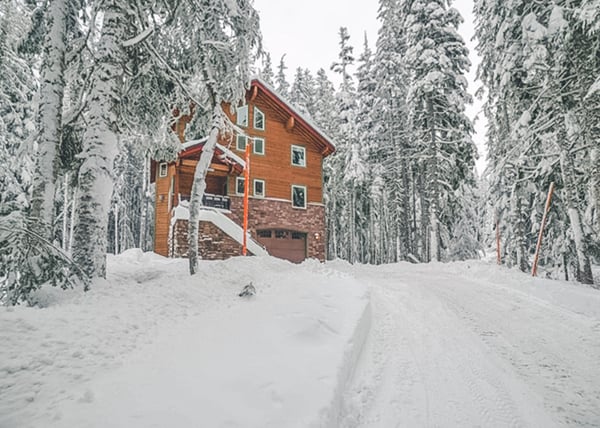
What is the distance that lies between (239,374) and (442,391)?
1.96m

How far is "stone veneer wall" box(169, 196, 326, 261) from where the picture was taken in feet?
45.7

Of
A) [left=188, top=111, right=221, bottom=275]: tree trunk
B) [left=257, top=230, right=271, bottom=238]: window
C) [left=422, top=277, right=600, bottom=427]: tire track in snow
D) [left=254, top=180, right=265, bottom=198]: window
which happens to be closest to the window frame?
[left=254, top=180, right=265, bottom=198]: window

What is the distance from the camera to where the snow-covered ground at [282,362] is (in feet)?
7.30

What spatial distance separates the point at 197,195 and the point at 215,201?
9216mm

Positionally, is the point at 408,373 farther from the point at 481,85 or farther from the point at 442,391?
the point at 481,85

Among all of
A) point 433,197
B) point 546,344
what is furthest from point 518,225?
point 546,344

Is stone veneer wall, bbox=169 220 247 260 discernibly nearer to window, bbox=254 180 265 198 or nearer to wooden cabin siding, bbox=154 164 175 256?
wooden cabin siding, bbox=154 164 175 256

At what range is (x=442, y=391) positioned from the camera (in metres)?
3.09

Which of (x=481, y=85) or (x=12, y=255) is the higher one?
(x=481, y=85)

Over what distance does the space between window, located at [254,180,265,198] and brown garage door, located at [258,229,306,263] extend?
2.12 meters

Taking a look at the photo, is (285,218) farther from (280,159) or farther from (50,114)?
(50,114)

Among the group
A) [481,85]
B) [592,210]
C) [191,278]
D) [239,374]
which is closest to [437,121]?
[481,85]

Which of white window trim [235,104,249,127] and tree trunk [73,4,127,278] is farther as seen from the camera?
white window trim [235,104,249,127]

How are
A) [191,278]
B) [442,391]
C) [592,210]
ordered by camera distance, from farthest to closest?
[592,210], [191,278], [442,391]
